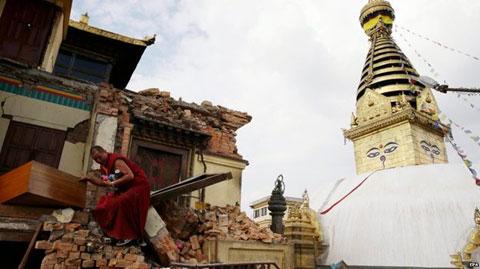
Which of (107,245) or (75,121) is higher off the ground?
(75,121)

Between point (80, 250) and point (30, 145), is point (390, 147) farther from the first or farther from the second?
point (80, 250)

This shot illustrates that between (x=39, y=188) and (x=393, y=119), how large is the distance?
88.9 feet

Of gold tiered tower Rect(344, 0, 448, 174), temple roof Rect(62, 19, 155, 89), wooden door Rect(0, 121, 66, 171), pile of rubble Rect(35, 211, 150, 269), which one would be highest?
gold tiered tower Rect(344, 0, 448, 174)

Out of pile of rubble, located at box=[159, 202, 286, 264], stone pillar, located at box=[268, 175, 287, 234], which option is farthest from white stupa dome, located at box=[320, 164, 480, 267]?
pile of rubble, located at box=[159, 202, 286, 264]

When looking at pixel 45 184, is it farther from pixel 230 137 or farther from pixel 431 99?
pixel 431 99

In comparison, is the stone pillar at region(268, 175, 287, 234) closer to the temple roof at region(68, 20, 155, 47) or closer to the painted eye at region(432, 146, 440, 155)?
the temple roof at region(68, 20, 155, 47)

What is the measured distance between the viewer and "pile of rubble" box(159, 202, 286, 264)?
24.4 feet

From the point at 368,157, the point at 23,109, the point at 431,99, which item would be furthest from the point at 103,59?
the point at 431,99

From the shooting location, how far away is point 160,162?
1048cm

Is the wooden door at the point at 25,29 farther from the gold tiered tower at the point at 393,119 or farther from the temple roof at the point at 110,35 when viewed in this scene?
the gold tiered tower at the point at 393,119

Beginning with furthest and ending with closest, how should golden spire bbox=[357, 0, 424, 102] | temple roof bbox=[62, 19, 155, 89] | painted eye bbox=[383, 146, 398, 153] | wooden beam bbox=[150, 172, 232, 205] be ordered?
golden spire bbox=[357, 0, 424, 102] → painted eye bbox=[383, 146, 398, 153] → temple roof bbox=[62, 19, 155, 89] → wooden beam bbox=[150, 172, 232, 205]

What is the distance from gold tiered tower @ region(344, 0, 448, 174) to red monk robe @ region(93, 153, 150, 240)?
2459 cm

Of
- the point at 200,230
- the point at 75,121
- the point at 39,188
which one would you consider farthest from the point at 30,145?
the point at 200,230

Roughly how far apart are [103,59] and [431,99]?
27.6 metres
